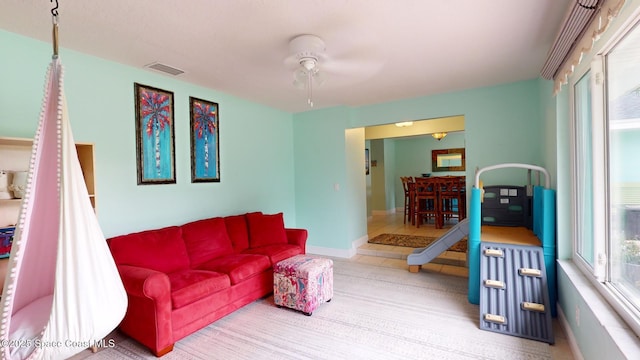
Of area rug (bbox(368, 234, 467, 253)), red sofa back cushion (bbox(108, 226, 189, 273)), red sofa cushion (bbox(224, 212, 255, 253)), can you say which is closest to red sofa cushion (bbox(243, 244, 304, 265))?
red sofa cushion (bbox(224, 212, 255, 253))

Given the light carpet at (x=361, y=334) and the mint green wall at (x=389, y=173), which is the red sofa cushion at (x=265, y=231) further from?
the mint green wall at (x=389, y=173)

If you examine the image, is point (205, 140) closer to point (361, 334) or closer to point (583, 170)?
point (361, 334)

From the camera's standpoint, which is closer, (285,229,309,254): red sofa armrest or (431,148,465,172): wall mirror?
(285,229,309,254): red sofa armrest

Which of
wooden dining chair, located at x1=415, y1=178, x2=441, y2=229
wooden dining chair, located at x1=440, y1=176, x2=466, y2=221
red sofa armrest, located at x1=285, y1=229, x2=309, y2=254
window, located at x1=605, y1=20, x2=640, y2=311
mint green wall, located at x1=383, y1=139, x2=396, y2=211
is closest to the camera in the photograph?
window, located at x1=605, y1=20, x2=640, y2=311

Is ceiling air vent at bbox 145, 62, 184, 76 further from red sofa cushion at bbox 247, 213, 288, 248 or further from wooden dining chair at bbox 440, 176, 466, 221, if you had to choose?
wooden dining chair at bbox 440, 176, 466, 221

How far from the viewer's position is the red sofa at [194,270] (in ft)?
6.91

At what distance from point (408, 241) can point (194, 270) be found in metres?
3.64

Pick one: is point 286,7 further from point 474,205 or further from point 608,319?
point 608,319

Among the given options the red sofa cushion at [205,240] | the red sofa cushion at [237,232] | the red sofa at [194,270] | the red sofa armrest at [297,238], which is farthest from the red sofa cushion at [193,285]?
the red sofa armrest at [297,238]

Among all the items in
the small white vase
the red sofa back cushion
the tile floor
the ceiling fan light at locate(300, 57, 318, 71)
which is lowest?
the tile floor

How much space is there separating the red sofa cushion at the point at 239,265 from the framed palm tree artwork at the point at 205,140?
3.34ft

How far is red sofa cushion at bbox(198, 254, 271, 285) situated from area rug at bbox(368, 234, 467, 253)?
2.65 metres

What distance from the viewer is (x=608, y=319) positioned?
1559 mm

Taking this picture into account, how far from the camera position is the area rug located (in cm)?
482
